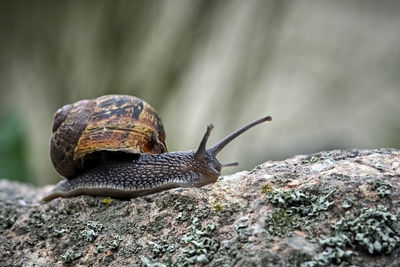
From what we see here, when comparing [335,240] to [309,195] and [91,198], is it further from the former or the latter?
[91,198]

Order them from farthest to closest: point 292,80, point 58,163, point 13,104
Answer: point 13,104 < point 292,80 < point 58,163

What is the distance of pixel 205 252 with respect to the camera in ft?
5.06

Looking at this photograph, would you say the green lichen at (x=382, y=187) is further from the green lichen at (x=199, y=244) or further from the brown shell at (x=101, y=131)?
the brown shell at (x=101, y=131)

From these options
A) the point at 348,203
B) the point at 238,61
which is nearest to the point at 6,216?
the point at 348,203

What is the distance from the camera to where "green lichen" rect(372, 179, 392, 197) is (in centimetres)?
161

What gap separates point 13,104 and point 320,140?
4.93m

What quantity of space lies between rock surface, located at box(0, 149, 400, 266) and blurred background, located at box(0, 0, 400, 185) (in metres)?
3.36

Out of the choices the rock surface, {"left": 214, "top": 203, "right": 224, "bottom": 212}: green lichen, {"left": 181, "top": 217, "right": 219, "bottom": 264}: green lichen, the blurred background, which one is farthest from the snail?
the blurred background

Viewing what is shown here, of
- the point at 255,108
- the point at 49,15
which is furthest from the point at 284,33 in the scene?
the point at 49,15

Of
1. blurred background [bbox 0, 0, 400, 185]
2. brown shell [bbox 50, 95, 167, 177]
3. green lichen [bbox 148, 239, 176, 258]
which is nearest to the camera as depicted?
green lichen [bbox 148, 239, 176, 258]

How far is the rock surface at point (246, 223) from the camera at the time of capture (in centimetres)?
143

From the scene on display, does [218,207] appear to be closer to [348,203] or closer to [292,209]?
[292,209]

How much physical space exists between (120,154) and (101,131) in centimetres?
17

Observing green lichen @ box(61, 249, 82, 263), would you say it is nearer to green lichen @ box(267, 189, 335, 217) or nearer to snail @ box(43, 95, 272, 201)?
snail @ box(43, 95, 272, 201)
